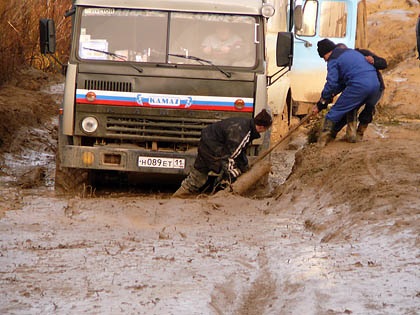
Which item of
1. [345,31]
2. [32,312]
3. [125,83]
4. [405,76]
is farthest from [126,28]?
[405,76]

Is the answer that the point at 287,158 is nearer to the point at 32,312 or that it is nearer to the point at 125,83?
the point at 125,83

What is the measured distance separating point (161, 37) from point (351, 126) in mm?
3286

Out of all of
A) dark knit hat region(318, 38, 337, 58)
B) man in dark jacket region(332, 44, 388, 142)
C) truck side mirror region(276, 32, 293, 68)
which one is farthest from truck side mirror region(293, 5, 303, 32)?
truck side mirror region(276, 32, 293, 68)

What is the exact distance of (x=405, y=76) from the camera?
2334 cm

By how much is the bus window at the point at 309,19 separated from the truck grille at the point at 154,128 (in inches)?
300

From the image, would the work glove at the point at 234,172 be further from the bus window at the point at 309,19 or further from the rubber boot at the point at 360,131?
the bus window at the point at 309,19

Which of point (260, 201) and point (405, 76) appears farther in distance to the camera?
point (405, 76)

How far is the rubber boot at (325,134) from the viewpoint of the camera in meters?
12.8

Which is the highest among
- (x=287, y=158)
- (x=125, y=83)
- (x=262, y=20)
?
(x=262, y=20)

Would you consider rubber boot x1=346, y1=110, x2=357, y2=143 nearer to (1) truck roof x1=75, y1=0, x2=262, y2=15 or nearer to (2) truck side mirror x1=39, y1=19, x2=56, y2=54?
(1) truck roof x1=75, y1=0, x2=262, y2=15

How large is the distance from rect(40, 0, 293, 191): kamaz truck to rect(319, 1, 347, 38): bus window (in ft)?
25.8

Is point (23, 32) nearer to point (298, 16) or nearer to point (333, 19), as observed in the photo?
point (333, 19)

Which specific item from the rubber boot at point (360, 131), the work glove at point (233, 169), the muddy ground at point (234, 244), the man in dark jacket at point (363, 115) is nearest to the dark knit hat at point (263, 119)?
the work glove at point (233, 169)

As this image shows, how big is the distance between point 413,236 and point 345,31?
11796 millimetres
